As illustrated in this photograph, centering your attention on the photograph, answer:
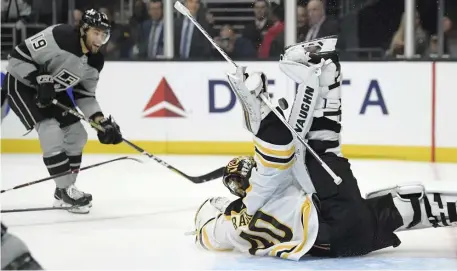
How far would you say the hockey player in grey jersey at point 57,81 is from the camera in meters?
4.62

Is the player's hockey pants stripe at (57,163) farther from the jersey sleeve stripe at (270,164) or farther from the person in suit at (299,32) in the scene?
the person in suit at (299,32)

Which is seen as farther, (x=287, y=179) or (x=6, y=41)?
(x=6, y=41)

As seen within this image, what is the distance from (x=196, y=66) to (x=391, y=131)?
4.52 ft

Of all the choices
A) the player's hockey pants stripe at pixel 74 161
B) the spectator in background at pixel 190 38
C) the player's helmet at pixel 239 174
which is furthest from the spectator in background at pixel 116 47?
the player's helmet at pixel 239 174

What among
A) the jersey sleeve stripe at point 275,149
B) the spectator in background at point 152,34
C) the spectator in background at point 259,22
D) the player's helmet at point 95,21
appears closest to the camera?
the jersey sleeve stripe at point 275,149

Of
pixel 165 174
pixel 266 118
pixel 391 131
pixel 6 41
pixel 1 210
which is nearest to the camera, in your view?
pixel 266 118

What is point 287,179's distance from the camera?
11.9 feet

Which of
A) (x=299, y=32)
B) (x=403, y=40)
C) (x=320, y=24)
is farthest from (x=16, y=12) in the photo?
(x=403, y=40)

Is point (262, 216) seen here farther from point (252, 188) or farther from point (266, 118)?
point (266, 118)

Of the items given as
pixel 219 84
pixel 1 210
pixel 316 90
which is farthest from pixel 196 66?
Answer: pixel 316 90

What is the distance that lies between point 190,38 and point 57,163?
2.50 metres

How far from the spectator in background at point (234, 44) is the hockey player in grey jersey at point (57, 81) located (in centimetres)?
218

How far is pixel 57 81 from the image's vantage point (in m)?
4.70

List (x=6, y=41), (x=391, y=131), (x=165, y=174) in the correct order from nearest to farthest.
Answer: (x=165, y=174) < (x=391, y=131) < (x=6, y=41)
